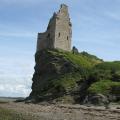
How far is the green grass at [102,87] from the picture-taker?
8031cm

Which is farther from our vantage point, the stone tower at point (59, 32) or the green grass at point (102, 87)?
the stone tower at point (59, 32)

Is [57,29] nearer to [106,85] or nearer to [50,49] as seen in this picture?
[50,49]

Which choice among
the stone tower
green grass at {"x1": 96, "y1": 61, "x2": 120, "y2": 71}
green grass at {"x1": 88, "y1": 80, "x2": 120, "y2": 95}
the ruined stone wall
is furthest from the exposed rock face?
green grass at {"x1": 88, "y1": 80, "x2": 120, "y2": 95}

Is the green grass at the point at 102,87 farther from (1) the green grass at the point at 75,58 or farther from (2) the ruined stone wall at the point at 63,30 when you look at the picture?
(2) the ruined stone wall at the point at 63,30

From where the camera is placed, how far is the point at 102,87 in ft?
269

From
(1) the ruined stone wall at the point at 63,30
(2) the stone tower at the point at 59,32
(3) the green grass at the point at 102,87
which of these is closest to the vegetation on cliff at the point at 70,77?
(3) the green grass at the point at 102,87

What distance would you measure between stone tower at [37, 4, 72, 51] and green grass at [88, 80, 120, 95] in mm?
23406

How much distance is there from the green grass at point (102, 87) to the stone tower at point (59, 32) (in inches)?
921

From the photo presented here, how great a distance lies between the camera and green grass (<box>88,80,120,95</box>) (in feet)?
263

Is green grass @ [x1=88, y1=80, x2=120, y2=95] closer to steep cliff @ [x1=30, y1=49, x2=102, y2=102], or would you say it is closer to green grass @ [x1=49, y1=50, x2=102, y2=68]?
steep cliff @ [x1=30, y1=49, x2=102, y2=102]

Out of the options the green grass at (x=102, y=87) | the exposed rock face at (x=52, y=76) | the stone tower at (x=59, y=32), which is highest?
the stone tower at (x=59, y=32)

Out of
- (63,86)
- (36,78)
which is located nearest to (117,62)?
(63,86)

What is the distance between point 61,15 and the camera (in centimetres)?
10638

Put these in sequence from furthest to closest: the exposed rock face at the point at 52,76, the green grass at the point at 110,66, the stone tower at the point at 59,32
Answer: the stone tower at the point at 59,32 → the exposed rock face at the point at 52,76 → the green grass at the point at 110,66
